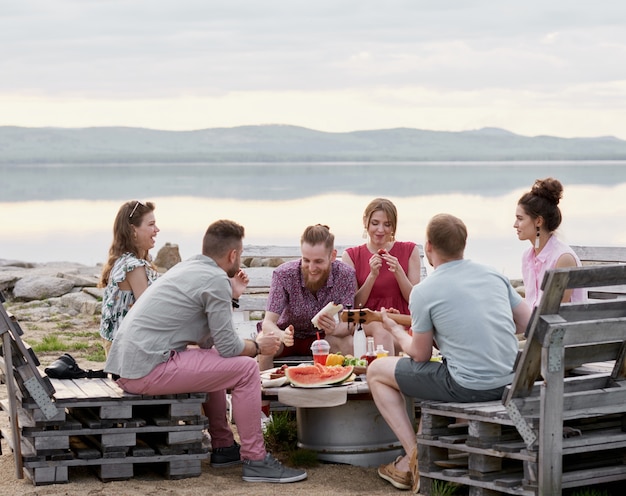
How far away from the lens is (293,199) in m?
45.7

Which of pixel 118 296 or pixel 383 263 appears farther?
pixel 383 263

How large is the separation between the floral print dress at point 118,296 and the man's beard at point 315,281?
1.13 metres

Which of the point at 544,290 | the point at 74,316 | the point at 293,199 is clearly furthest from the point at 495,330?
the point at 293,199

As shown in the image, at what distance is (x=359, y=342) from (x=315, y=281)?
0.61 m

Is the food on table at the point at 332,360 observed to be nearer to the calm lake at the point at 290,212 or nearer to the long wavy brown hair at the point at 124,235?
the long wavy brown hair at the point at 124,235

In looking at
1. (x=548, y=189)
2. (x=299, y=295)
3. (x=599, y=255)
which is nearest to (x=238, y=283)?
(x=299, y=295)

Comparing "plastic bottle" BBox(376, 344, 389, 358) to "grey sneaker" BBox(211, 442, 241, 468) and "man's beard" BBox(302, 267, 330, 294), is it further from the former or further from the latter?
"grey sneaker" BBox(211, 442, 241, 468)

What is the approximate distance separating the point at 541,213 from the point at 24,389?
3691 mm

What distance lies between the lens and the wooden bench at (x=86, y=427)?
6645 mm

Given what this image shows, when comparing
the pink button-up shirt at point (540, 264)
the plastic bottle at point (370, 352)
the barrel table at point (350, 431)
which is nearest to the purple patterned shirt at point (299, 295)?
the plastic bottle at point (370, 352)

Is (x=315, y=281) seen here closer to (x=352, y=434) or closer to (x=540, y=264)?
(x=352, y=434)

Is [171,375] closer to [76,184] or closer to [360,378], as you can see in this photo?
[360,378]

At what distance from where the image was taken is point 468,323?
6.41 m

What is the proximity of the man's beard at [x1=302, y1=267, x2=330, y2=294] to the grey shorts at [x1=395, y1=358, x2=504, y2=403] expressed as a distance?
1651mm
